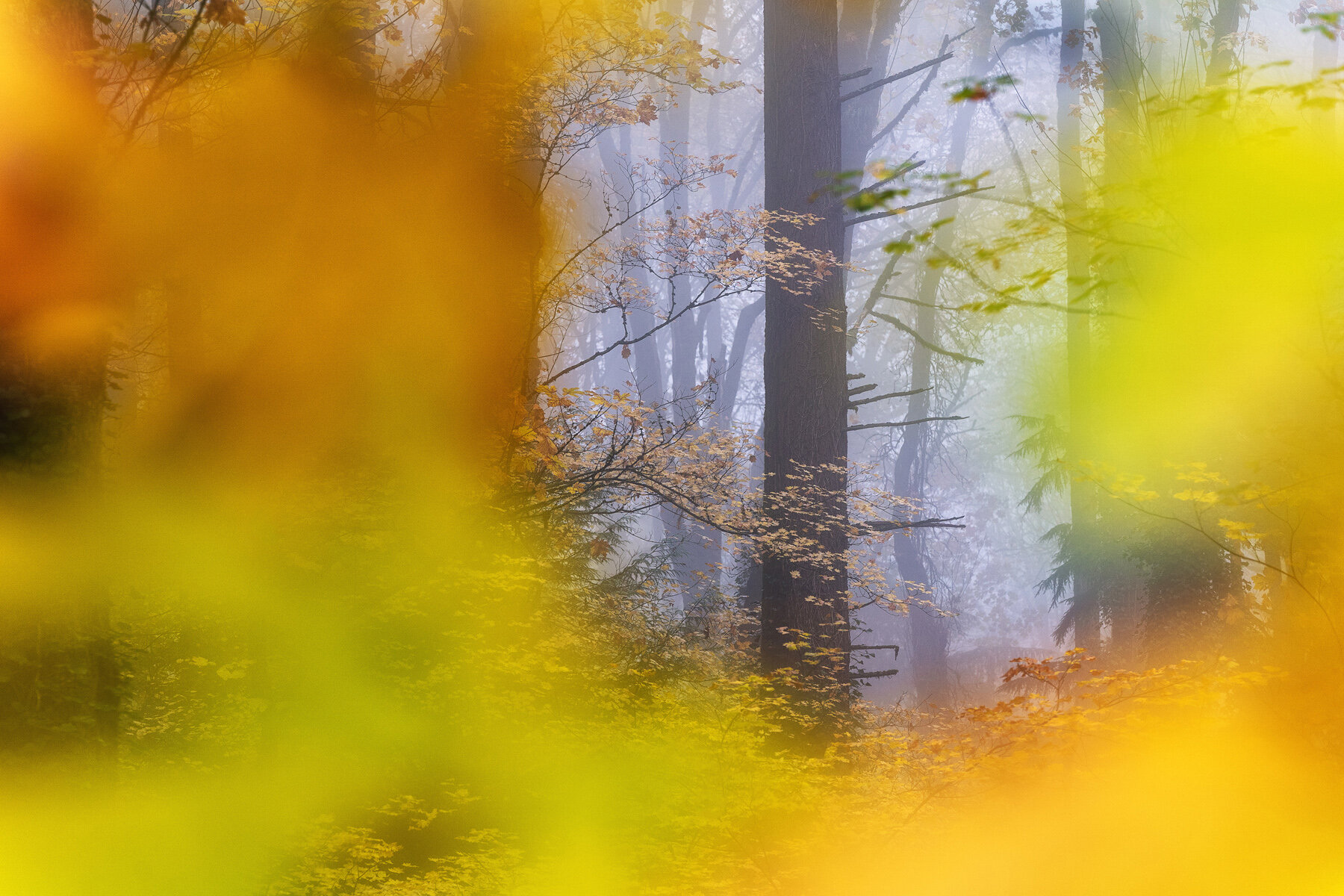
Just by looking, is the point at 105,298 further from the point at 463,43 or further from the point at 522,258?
the point at 463,43

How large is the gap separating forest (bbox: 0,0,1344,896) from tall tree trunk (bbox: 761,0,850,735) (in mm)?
43

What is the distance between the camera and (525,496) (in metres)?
8.10

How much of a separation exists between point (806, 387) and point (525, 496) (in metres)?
2.92

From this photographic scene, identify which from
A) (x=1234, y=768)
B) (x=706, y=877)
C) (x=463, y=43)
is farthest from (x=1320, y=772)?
(x=463, y=43)

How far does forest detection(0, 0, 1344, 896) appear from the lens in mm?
5281

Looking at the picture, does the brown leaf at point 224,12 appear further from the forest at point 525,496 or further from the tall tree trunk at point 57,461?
the tall tree trunk at point 57,461

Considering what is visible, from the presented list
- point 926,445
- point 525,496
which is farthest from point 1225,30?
point 926,445

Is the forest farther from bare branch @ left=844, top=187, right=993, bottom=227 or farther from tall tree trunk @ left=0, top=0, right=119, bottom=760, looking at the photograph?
bare branch @ left=844, top=187, right=993, bottom=227

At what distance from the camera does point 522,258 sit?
9164 mm

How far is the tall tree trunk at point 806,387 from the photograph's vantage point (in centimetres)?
888

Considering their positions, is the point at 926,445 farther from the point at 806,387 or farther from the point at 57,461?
the point at 57,461

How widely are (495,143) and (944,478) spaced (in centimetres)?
2491

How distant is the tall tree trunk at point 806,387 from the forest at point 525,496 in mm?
43

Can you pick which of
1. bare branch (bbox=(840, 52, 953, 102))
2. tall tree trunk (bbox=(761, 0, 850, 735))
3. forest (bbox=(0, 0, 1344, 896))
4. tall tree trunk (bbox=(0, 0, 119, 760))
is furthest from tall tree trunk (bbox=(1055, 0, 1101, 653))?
tall tree trunk (bbox=(0, 0, 119, 760))
